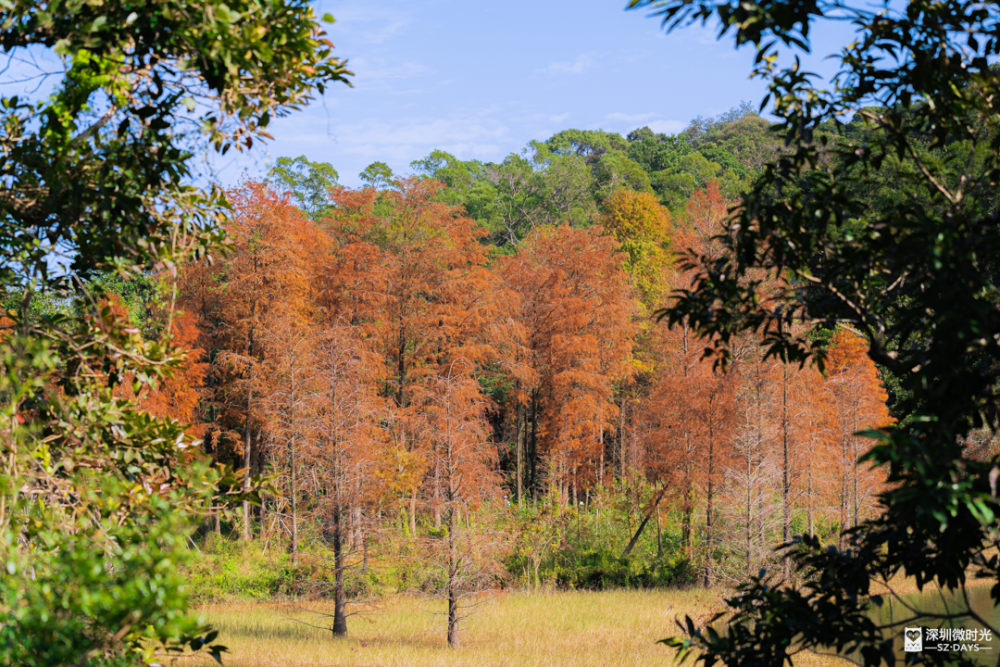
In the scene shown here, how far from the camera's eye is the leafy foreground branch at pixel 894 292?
2.83 metres

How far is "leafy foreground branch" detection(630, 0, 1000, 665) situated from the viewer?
111 inches

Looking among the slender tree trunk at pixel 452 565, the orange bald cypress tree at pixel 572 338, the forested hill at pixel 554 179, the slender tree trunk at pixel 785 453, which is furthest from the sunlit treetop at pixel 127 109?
the forested hill at pixel 554 179

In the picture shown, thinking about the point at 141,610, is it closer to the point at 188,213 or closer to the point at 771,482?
the point at 188,213

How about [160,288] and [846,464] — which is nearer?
[160,288]

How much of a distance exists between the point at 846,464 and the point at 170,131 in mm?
24621

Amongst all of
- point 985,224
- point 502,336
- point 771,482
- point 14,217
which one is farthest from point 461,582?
point 985,224

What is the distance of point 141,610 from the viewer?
2.70 m

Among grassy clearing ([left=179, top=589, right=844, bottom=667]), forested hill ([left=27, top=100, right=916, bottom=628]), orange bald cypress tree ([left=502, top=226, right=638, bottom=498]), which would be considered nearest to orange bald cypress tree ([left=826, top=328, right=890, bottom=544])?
forested hill ([left=27, top=100, right=916, bottom=628])

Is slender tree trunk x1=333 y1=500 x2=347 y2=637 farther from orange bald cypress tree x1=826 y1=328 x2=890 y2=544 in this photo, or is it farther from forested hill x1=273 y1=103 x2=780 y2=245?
forested hill x1=273 y1=103 x2=780 y2=245

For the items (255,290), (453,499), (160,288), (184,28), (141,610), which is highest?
(255,290)

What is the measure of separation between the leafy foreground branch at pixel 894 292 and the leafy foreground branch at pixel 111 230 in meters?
2.28

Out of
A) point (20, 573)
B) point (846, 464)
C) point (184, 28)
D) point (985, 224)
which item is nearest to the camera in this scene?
point (20, 573)

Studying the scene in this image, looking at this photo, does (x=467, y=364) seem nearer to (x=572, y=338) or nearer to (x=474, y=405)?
(x=474, y=405)

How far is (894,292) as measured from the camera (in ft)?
13.0
